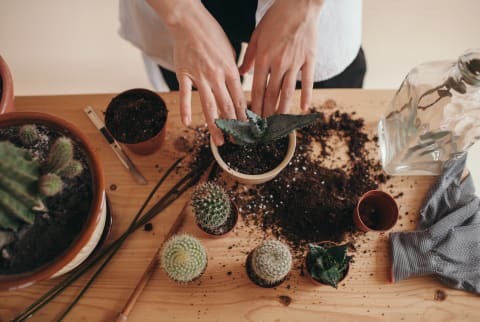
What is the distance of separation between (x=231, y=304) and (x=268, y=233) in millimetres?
192

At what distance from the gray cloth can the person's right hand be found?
53 cm

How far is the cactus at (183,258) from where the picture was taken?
2.41 feet

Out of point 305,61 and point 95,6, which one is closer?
point 305,61

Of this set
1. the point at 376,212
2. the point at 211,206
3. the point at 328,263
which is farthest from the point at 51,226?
the point at 376,212

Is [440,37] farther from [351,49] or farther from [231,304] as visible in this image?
[231,304]

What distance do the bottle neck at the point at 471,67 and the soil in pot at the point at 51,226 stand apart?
78 cm

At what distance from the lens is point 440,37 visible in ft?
6.39

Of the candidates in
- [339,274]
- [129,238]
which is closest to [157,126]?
[129,238]

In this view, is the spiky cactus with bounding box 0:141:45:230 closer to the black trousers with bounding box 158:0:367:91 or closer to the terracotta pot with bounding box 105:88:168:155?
the terracotta pot with bounding box 105:88:168:155

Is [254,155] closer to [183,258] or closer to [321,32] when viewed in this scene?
[183,258]

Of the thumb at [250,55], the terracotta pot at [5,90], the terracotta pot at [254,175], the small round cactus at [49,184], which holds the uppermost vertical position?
the thumb at [250,55]

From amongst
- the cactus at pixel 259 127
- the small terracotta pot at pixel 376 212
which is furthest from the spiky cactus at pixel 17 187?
the small terracotta pot at pixel 376 212

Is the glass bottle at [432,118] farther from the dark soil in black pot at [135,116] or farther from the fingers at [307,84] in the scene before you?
the dark soil in black pot at [135,116]

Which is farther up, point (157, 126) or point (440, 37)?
point (440, 37)
